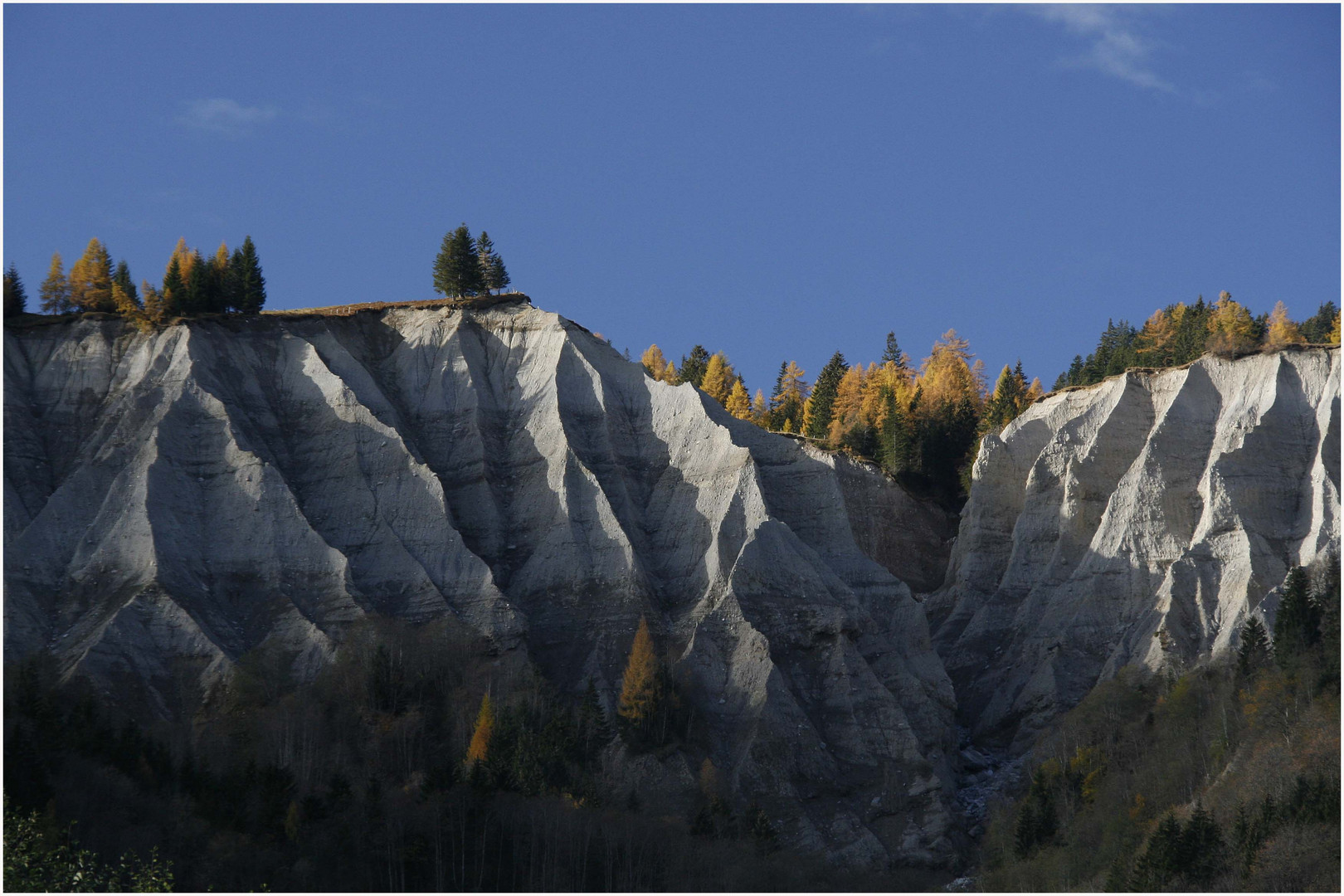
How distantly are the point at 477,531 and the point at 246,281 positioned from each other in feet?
65.5

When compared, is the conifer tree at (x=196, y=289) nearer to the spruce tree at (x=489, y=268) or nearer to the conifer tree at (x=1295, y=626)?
the spruce tree at (x=489, y=268)

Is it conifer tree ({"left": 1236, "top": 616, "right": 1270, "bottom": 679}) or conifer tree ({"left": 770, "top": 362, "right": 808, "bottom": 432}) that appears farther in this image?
conifer tree ({"left": 770, "top": 362, "right": 808, "bottom": 432})

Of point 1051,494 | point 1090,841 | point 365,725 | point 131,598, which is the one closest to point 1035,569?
point 1051,494

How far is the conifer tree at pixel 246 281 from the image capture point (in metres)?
90.4

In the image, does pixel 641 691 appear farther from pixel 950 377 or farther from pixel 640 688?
pixel 950 377

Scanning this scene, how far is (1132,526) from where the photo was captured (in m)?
81.6

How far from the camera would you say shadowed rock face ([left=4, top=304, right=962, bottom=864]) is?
7094 cm

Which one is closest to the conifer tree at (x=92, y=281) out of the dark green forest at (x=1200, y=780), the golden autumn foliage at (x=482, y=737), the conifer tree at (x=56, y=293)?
the conifer tree at (x=56, y=293)

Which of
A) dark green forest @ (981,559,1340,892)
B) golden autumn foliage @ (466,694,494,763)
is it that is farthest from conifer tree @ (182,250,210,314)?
dark green forest @ (981,559,1340,892)

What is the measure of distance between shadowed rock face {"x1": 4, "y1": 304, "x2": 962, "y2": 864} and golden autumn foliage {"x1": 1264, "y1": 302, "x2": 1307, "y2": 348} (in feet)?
66.1

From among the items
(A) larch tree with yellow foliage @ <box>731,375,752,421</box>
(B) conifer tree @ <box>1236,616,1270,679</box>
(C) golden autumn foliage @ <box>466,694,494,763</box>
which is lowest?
(C) golden autumn foliage @ <box>466,694,494,763</box>

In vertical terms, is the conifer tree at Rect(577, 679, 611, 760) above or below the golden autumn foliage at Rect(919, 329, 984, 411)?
below

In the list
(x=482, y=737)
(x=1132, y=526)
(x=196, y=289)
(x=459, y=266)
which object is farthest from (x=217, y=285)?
(x=1132, y=526)

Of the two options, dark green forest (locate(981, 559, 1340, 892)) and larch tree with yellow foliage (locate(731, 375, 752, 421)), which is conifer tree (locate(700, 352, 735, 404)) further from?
dark green forest (locate(981, 559, 1340, 892))
